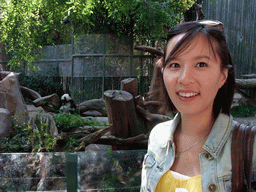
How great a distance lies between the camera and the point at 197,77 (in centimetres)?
112

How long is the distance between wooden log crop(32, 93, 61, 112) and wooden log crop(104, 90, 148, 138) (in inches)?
110

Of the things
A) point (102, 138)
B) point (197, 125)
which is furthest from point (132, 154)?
point (102, 138)

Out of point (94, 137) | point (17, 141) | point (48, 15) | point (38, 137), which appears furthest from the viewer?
point (48, 15)

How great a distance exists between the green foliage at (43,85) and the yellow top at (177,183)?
11.5 m

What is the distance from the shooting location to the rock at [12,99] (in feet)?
18.2

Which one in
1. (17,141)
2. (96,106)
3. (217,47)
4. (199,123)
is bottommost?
(17,141)

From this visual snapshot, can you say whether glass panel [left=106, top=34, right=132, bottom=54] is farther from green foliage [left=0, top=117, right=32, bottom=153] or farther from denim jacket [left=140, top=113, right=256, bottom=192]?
denim jacket [left=140, top=113, right=256, bottom=192]

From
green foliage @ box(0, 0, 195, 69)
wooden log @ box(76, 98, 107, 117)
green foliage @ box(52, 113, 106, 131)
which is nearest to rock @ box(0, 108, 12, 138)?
green foliage @ box(52, 113, 106, 131)

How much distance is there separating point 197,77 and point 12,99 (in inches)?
206

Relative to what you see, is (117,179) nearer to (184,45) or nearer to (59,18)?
(184,45)

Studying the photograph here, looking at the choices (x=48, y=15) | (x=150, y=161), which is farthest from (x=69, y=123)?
(x=150, y=161)

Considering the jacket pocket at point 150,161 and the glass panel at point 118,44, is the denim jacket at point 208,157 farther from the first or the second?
the glass panel at point 118,44

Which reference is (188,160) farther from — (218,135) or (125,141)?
(125,141)

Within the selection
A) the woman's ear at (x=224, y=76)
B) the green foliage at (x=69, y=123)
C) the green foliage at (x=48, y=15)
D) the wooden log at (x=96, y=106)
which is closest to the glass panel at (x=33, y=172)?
the woman's ear at (x=224, y=76)
